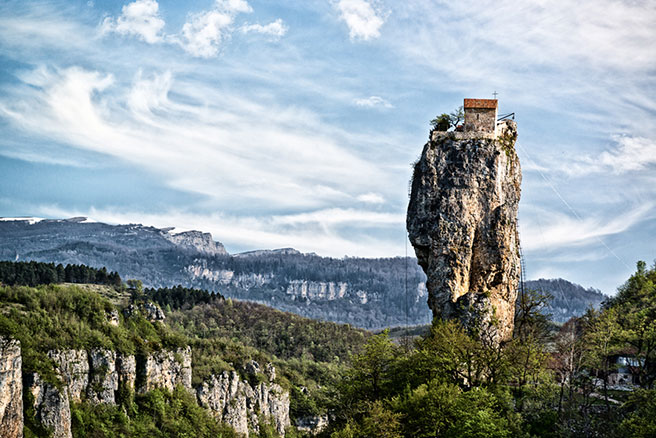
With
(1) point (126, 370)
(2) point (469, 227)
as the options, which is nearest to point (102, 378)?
(1) point (126, 370)

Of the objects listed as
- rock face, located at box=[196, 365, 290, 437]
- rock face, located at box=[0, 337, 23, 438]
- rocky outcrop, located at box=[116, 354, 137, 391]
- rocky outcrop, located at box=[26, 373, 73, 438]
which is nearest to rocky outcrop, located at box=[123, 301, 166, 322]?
rocky outcrop, located at box=[116, 354, 137, 391]

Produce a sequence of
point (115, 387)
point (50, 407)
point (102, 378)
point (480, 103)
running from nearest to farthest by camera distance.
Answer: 1. point (480, 103)
2. point (50, 407)
3. point (102, 378)
4. point (115, 387)

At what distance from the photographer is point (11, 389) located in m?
67.4

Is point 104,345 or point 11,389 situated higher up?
point 104,345

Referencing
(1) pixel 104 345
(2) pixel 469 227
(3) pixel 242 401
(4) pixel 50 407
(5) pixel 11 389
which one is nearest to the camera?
(2) pixel 469 227

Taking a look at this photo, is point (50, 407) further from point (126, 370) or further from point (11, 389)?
point (126, 370)

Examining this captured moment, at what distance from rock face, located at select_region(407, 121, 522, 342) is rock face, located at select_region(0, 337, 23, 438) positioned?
47.6m

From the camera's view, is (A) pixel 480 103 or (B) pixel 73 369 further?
(B) pixel 73 369

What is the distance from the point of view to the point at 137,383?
9475cm

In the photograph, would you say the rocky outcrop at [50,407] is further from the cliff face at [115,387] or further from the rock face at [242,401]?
the rock face at [242,401]

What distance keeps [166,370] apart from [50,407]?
30.2m

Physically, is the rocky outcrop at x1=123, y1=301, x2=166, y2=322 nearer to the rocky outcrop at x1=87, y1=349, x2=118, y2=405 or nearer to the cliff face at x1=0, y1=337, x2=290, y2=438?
the cliff face at x1=0, y1=337, x2=290, y2=438

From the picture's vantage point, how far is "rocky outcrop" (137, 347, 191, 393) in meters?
96.1

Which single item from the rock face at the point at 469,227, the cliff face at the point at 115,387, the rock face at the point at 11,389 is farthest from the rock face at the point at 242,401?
the rock face at the point at 469,227
